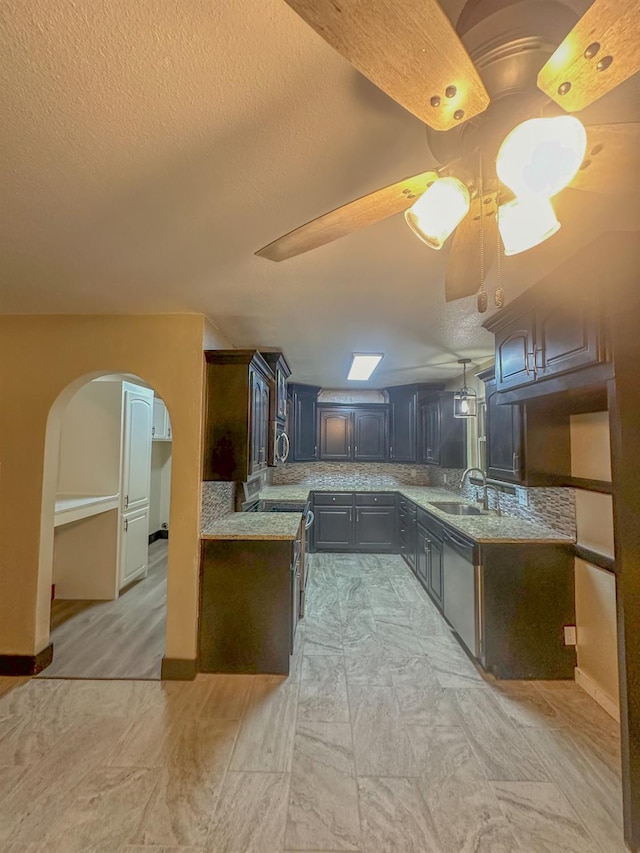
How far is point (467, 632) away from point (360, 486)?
3.12m

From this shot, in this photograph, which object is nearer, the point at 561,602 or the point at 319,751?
the point at 319,751

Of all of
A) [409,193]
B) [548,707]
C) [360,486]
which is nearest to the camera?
[409,193]

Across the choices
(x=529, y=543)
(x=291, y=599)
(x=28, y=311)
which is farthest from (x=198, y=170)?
(x=529, y=543)

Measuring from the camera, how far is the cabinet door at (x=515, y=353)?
7.54ft

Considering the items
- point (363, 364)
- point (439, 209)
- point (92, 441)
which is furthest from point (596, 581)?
point (92, 441)

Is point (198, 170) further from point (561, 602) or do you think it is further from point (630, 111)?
point (561, 602)

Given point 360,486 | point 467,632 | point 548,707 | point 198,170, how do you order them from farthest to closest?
point 360,486
point 467,632
point 548,707
point 198,170

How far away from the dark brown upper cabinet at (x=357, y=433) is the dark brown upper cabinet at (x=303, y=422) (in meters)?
0.11

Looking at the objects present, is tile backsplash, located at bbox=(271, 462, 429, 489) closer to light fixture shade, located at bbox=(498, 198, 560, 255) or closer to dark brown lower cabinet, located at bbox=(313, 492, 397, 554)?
dark brown lower cabinet, located at bbox=(313, 492, 397, 554)

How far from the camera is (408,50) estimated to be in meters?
0.66

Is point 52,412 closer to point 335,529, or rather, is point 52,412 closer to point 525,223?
point 525,223

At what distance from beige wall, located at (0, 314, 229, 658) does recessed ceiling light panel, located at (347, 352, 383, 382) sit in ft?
5.45

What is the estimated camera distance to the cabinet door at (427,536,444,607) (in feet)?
11.8

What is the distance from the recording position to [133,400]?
168 inches
